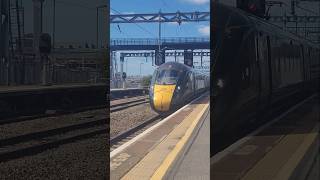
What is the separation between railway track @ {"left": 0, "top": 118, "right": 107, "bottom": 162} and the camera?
2461mm

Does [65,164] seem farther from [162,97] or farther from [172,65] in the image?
[172,65]

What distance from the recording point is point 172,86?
233 centimetres

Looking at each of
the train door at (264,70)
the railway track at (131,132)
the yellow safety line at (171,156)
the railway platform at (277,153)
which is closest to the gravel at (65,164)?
the railway track at (131,132)

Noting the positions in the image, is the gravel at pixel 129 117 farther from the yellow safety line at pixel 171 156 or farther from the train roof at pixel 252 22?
the train roof at pixel 252 22

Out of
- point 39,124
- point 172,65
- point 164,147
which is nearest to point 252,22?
point 172,65

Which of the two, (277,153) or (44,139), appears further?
(44,139)

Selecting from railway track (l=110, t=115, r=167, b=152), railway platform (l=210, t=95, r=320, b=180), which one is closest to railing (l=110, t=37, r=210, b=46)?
railway track (l=110, t=115, r=167, b=152)

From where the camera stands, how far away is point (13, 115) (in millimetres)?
2420

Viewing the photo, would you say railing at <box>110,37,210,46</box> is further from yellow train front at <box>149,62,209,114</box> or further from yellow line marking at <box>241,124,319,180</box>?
yellow line marking at <box>241,124,319,180</box>

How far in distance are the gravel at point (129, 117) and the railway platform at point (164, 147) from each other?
0.06 meters

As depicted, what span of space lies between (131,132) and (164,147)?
6.1 inches

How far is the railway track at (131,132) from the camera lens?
7.34ft

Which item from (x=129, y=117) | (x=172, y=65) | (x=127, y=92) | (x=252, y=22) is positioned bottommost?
(x=129, y=117)

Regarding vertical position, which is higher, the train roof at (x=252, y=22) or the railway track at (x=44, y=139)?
the train roof at (x=252, y=22)
